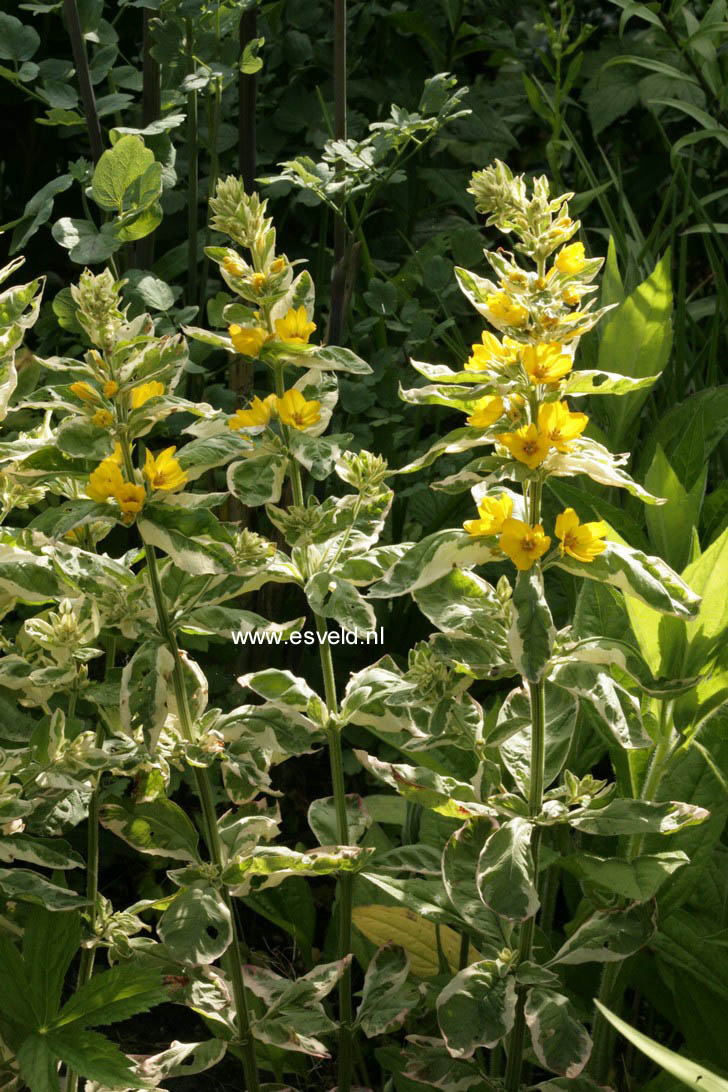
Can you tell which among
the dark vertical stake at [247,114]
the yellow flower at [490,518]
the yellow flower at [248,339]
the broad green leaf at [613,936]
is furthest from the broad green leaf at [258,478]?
Answer: the dark vertical stake at [247,114]

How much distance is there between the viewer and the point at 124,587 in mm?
1110

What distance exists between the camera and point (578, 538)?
101cm

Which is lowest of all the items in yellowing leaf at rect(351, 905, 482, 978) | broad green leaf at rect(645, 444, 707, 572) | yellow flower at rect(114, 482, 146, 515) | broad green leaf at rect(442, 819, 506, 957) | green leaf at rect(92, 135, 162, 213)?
yellowing leaf at rect(351, 905, 482, 978)

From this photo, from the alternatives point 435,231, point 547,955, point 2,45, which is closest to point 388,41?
point 435,231

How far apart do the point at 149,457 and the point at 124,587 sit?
0.14 m

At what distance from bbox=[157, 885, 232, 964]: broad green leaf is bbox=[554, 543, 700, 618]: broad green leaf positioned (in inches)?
18.2

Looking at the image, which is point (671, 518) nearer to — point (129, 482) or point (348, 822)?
point (348, 822)

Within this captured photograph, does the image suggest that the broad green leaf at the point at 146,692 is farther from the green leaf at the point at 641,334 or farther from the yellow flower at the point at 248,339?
the green leaf at the point at 641,334

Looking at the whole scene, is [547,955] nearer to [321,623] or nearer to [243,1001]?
[243,1001]

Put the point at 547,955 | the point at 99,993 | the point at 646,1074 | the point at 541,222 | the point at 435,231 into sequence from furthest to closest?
the point at 435,231, the point at 646,1074, the point at 547,955, the point at 99,993, the point at 541,222

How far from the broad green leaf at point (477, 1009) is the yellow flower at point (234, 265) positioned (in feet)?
2.28

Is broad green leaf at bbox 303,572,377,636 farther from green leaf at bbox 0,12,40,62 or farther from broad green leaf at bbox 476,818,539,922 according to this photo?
green leaf at bbox 0,12,40,62

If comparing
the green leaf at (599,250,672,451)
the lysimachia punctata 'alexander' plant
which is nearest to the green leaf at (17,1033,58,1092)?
the lysimachia punctata 'alexander' plant

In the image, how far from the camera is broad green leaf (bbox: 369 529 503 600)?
1033 millimetres
